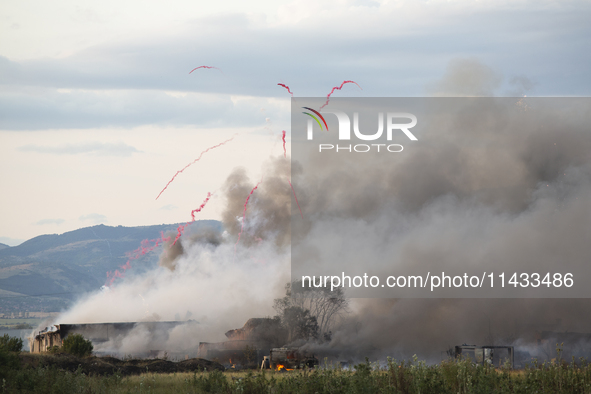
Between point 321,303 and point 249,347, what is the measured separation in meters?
14.3

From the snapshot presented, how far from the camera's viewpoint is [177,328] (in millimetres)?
Result: 104625

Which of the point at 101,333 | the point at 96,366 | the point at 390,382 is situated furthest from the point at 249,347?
the point at 390,382

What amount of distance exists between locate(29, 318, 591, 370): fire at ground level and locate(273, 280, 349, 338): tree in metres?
4.61

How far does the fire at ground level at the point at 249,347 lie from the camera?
215 ft

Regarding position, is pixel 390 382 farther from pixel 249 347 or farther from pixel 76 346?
pixel 249 347

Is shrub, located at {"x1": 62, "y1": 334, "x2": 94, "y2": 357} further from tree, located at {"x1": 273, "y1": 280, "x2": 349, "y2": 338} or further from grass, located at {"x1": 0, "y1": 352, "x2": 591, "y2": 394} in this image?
grass, located at {"x1": 0, "y1": 352, "x2": 591, "y2": 394}

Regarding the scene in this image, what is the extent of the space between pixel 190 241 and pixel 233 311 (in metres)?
26.0

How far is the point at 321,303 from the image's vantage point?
302ft

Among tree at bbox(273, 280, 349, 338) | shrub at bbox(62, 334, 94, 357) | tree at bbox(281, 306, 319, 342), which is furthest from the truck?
tree at bbox(273, 280, 349, 338)

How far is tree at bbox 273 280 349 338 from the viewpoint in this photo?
299 feet

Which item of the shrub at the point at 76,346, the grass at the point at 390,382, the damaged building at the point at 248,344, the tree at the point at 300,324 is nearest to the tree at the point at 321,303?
the tree at the point at 300,324

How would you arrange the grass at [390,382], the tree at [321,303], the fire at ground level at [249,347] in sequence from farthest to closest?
1. the tree at [321,303]
2. the fire at ground level at [249,347]
3. the grass at [390,382]

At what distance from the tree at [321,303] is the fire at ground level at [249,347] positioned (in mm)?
4608

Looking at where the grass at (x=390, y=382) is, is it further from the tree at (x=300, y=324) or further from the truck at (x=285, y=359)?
the tree at (x=300, y=324)
